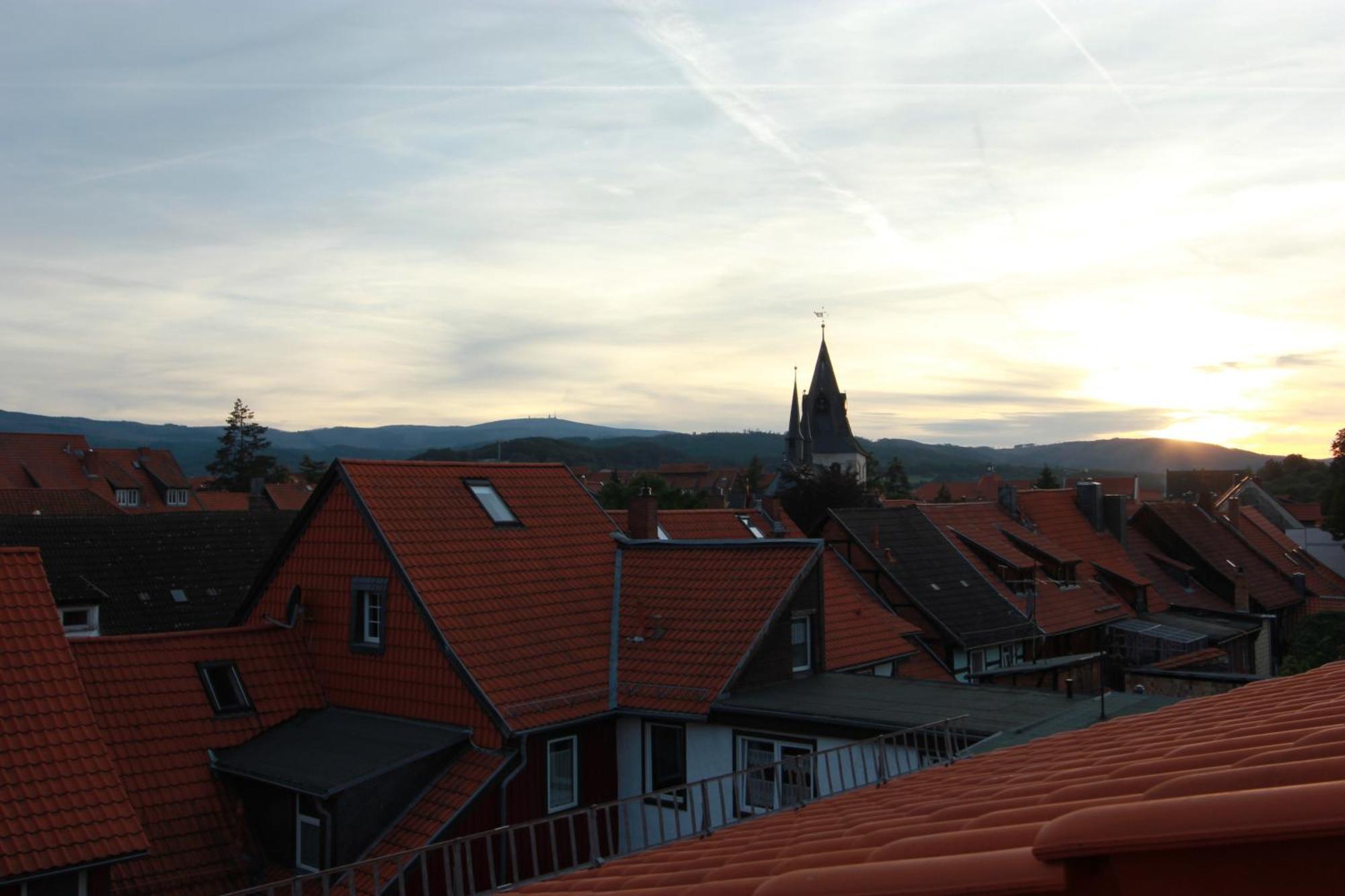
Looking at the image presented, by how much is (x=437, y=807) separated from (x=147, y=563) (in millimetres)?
17325

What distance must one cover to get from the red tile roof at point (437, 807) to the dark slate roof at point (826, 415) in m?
106

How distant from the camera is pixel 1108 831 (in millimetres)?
2098

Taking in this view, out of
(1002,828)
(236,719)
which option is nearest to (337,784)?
(236,719)

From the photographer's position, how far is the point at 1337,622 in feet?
107

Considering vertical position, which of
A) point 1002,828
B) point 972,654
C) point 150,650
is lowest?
point 972,654

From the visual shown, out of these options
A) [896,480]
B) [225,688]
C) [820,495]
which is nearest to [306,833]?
[225,688]

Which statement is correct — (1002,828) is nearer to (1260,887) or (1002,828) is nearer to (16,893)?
(1260,887)

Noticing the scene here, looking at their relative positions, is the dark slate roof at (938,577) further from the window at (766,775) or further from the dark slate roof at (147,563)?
the dark slate roof at (147,563)

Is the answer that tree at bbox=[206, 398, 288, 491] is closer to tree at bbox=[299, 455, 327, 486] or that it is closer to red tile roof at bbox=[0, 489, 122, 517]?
tree at bbox=[299, 455, 327, 486]

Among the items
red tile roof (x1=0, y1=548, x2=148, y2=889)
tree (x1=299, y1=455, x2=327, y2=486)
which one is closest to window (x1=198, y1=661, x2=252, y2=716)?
red tile roof (x1=0, y1=548, x2=148, y2=889)

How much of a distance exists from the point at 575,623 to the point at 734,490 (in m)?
94.8

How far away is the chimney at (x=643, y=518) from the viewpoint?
23969mm

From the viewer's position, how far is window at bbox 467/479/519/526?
20188 mm

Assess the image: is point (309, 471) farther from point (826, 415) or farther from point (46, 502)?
point (46, 502)
